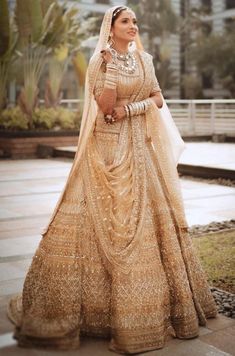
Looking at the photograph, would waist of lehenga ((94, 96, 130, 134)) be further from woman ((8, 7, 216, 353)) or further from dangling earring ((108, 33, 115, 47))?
dangling earring ((108, 33, 115, 47))

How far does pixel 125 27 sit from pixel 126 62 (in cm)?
20

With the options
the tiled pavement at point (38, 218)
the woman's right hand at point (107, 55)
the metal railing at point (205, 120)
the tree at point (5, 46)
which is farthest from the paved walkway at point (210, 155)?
the woman's right hand at point (107, 55)

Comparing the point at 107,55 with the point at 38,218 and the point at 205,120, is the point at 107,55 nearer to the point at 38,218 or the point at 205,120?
the point at 38,218

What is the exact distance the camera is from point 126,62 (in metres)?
3.41

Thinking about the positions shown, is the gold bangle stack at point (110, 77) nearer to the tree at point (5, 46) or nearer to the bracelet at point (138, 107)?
the bracelet at point (138, 107)

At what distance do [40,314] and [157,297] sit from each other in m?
0.68

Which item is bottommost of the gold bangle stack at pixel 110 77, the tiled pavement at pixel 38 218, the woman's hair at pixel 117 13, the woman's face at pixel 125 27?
the tiled pavement at pixel 38 218

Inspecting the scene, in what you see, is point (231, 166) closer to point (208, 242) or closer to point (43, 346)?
point (208, 242)

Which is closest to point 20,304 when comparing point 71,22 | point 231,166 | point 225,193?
point 225,193

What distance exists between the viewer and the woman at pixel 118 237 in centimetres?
319

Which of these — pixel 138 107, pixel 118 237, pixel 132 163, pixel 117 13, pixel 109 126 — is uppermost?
pixel 117 13

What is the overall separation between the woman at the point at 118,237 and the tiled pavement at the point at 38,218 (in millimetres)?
87

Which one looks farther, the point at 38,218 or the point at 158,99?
the point at 38,218


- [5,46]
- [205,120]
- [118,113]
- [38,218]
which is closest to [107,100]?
[118,113]
